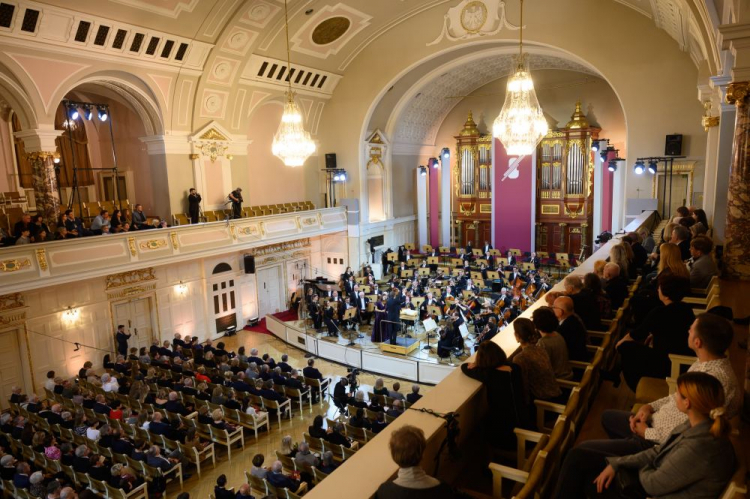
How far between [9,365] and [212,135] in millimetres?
8688

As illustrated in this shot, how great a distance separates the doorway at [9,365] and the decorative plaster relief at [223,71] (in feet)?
29.7

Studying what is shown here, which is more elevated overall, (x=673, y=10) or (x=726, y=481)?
(x=673, y=10)

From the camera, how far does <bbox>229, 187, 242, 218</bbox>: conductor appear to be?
16.6m

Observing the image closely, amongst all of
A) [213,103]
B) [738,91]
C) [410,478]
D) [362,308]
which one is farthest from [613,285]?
[213,103]

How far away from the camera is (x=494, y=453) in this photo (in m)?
3.72

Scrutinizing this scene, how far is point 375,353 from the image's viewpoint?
12.9 metres

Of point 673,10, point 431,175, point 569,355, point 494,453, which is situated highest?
point 673,10

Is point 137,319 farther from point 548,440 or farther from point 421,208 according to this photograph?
point 421,208

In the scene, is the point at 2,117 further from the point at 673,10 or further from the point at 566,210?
the point at 566,210

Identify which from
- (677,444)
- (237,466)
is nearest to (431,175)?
(237,466)

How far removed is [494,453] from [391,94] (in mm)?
18955

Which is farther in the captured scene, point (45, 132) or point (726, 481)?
point (45, 132)

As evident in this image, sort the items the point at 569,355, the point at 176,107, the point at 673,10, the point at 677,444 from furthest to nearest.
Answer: the point at 176,107
the point at 673,10
the point at 569,355
the point at 677,444

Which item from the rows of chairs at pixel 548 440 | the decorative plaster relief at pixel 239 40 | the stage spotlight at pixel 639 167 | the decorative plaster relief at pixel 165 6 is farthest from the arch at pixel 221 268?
the rows of chairs at pixel 548 440
